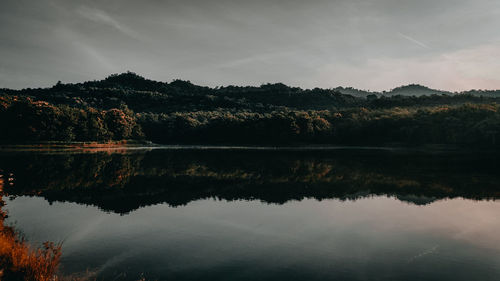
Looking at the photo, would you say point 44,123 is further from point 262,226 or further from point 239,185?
point 262,226

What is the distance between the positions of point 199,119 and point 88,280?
17200 centimetres

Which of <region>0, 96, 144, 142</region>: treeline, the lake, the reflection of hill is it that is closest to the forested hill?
<region>0, 96, 144, 142</region>: treeline

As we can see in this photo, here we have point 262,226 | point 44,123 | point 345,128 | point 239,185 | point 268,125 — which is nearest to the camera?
point 262,226

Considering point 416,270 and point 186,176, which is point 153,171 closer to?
point 186,176

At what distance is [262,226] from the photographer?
802 inches

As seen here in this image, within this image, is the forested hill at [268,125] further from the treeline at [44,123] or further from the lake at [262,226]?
the lake at [262,226]

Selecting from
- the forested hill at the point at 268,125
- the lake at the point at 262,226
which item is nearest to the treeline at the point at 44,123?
the forested hill at the point at 268,125

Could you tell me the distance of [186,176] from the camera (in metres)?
41.5

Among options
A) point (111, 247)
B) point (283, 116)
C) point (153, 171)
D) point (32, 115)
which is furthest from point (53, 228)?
point (283, 116)

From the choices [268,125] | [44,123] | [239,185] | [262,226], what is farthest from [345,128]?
[262,226]

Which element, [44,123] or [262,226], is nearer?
[262,226]

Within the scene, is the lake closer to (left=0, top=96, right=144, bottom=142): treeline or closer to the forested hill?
(left=0, top=96, right=144, bottom=142): treeline

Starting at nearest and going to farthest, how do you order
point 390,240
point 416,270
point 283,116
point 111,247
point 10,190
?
point 416,270 → point 111,247 → point 390,240 → point 10,190 → point 283,116

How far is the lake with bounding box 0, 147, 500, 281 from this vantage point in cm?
1362
